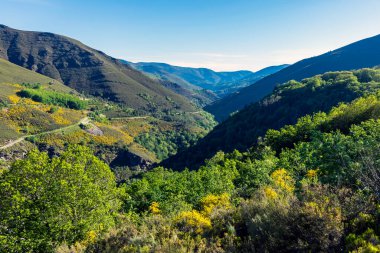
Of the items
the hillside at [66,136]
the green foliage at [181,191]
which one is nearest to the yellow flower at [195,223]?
the green foliage at [181,191]

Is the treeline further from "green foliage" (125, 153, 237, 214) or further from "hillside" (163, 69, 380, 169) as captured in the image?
"hillside" (163, 69, 380, 169)

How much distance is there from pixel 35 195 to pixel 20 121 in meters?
161

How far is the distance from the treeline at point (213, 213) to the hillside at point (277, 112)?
88.4m

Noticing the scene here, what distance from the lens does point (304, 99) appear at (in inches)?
5007

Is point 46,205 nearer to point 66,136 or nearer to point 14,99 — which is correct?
point 66,136

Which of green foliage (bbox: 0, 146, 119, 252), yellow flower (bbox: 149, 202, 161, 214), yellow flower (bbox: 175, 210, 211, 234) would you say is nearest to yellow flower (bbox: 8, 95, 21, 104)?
yellow flower (bbox: 149, 202, 161, 214)

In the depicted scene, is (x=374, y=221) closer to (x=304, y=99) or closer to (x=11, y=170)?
(x=11, y=170)

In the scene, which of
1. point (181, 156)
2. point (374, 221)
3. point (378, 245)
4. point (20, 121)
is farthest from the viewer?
point (20, 121)

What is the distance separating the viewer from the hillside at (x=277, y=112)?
111994mm

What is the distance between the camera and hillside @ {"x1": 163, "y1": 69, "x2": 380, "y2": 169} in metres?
112

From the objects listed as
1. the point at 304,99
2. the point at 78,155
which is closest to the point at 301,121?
the point at 78,155

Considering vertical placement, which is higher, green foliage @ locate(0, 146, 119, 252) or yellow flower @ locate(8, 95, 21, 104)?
yellow flower @ locate(8, 95, 21, 104)

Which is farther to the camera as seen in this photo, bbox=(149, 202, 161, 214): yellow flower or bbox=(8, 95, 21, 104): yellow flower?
bbox=(8, 95, 21, 104): yellow flower

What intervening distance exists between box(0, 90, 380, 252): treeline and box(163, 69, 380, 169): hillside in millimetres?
88424
